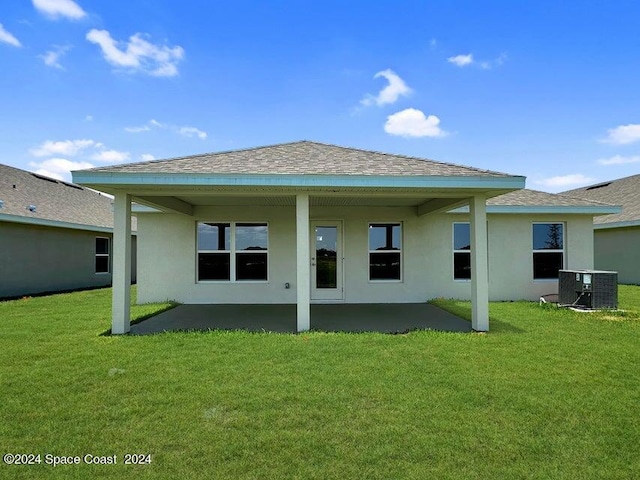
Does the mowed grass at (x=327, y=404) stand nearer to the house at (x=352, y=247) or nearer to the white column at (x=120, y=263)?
the white column at (x=120, y=263)

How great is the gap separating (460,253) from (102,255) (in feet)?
52.2

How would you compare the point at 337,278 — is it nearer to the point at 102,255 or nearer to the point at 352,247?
the point at 352,247

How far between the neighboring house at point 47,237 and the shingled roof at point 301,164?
358 inches

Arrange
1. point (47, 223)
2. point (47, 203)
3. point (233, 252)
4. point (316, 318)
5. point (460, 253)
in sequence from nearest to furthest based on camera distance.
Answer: point (316, 318) < point (233, 252) < point (460, 253) < point (47, 223) < point (47, 203)

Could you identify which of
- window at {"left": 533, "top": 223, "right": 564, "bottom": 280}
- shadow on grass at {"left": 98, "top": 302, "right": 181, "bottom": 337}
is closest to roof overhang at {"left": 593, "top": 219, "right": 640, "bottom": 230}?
window at {"left": 533, "top": 223, "right": 564, "bottom": 280}

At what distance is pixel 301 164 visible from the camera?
7547mm

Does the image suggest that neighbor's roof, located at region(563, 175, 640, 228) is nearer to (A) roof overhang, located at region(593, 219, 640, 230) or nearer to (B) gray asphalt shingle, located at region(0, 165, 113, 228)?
(A) roof overhang, located at region(593, 219, 640, 230)

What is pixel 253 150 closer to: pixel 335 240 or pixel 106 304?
pixel 335 240

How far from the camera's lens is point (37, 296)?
13297mm

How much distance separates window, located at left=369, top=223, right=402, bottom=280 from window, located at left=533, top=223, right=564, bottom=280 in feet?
14.3

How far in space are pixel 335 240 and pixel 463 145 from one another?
25.0 ft

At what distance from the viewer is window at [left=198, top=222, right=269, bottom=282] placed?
10703 millimetres

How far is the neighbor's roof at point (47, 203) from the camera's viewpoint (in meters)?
13.5

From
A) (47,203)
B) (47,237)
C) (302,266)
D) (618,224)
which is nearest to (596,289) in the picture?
(302,266)
